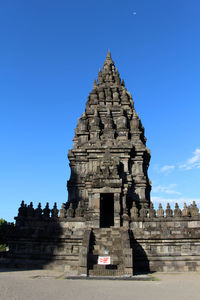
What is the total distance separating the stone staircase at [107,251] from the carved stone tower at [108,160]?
1.05 meters

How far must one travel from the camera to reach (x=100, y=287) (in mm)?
11984

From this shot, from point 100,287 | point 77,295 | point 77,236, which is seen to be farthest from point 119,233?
point 77,295

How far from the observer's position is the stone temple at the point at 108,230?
18.5m

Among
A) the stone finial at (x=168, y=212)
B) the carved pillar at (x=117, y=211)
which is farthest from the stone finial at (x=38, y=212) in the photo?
the stone finial at (x=168, y=212)

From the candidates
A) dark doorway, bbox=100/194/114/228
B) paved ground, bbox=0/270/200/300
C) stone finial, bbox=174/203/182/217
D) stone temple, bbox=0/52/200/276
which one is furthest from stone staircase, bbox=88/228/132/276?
dark doorway, bbox=100/194/114/228

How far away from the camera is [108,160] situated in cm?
2498

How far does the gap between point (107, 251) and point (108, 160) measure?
9.11 metres

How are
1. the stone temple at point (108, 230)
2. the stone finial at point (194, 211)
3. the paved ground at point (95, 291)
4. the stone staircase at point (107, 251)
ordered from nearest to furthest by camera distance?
the paved ground at point (95, 291)
the stone staircase at point (107, 251)
the stone temple at point (108, 230)
the stone finial at point (194, 211)

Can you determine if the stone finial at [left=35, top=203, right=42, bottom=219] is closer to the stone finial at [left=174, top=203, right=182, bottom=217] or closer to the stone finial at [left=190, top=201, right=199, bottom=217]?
the stone finial at [left=174, top=203, right=182, bottom=217]

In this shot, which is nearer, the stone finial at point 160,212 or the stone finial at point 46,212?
the stone finial at point 160,212

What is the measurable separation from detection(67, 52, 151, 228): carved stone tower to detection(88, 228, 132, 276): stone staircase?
41.4 inches

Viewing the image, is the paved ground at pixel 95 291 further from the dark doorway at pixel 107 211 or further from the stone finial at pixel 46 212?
the dark doorway at pixel 107 211

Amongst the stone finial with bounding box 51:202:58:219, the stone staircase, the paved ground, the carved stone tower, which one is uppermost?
the carved stone tower

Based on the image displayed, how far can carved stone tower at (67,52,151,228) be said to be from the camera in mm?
22234
